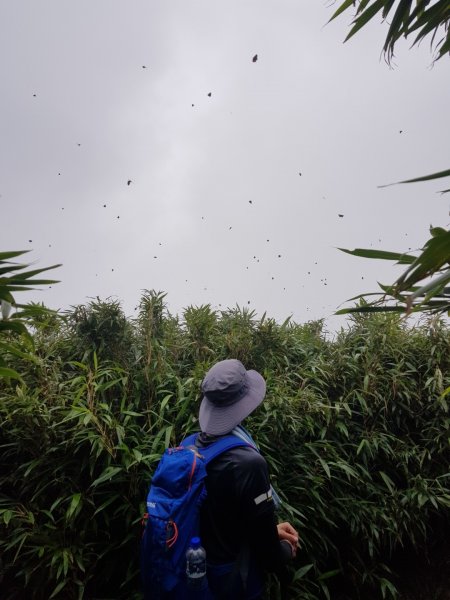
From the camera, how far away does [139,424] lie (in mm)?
2502

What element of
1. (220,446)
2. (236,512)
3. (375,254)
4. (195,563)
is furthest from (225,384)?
(375,254)

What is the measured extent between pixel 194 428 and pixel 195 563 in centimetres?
104

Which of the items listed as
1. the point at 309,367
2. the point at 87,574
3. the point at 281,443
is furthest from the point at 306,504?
the point at 87,574

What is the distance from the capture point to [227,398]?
154cm

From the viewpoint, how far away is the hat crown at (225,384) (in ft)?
5.06

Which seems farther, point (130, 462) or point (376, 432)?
point (376, 432)

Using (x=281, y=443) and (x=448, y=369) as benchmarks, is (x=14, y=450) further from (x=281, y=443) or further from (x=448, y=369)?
(x=448, y=369)

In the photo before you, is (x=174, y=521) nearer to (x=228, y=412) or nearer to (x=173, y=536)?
(x=173, y=536)

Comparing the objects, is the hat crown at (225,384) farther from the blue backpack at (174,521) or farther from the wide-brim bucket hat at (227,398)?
the blue backpack at (174,521)

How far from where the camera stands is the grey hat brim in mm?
1493

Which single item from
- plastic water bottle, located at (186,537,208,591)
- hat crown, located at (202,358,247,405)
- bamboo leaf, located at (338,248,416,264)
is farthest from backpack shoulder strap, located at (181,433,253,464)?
bamboo leaf, located at (338,248,416,264)

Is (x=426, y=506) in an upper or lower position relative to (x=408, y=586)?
upper

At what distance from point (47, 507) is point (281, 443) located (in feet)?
4.15

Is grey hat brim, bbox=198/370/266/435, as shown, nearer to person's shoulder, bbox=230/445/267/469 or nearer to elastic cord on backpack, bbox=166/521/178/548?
person's shoulder, bbox=230/445/267/469
